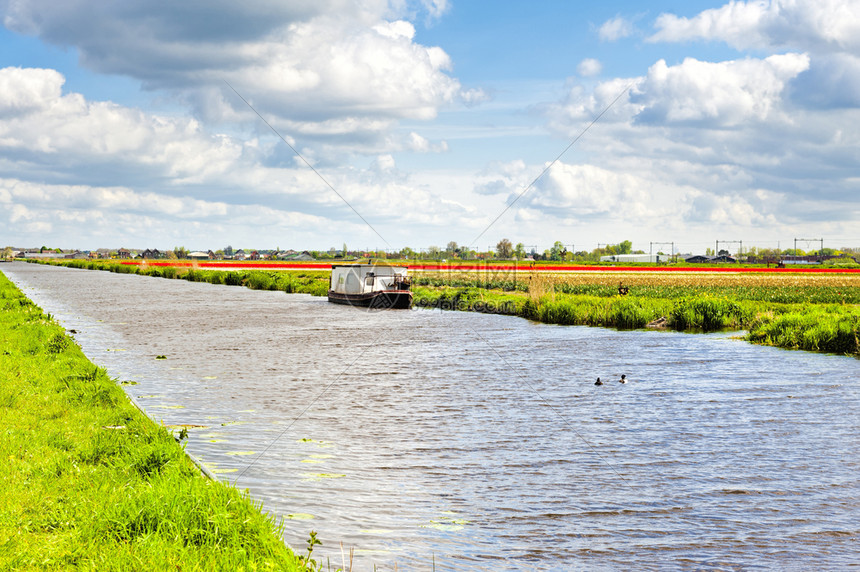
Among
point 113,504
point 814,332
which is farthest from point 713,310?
point 113,504

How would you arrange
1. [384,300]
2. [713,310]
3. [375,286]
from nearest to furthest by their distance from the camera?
1. [713,310]
2. [384,300]
3. [375,286]

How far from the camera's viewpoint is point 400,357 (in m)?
24.2

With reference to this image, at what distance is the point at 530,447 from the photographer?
12.2m

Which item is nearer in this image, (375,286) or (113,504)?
(113,504)

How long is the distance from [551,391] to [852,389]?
7741 mm

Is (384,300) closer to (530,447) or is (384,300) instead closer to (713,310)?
(713,310)

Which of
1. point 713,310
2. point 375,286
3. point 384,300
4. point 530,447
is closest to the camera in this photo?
point 530,447

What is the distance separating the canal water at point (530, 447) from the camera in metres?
8.05

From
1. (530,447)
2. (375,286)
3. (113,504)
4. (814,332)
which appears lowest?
(530,447)

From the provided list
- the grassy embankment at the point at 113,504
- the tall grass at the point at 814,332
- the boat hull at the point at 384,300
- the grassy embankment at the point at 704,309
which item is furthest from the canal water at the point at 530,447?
the boat hull at the point at 384,300

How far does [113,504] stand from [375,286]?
42.9 meters

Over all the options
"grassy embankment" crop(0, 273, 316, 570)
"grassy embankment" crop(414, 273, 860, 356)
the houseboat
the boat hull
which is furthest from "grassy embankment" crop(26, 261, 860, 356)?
"grassy embankment" crop(0, 273, 316, 570)

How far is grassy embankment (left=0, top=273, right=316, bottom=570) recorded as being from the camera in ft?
20.8

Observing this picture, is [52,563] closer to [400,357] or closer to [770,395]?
[770,395]
